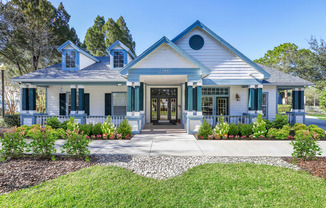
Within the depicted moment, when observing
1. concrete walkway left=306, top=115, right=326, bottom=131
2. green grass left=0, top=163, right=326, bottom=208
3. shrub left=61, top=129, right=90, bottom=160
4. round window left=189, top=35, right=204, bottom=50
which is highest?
round window left=189, top=35, right=204, bottom=50

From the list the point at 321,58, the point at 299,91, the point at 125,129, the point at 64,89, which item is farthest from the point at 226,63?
the point at 321,58

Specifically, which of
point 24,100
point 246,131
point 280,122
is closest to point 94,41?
point 24,100

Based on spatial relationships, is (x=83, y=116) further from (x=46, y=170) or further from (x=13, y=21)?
(x=13, y=21)

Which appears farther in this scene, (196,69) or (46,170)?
(196,69)

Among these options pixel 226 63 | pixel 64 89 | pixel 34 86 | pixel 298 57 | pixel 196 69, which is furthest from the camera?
pixel 298 57

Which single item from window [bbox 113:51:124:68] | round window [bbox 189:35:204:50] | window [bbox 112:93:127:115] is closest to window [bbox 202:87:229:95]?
round window [bbox 189:35:204:50]

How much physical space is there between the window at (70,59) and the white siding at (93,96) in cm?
164

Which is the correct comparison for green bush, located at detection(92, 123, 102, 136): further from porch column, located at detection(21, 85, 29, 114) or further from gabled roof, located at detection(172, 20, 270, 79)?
gabled roof, located at detection(172, 20, 270, 79)

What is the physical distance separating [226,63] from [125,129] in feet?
24.6

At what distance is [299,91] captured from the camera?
11.6 meters

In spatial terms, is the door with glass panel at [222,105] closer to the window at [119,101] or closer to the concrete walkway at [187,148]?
the concrete walkway at [187,148]

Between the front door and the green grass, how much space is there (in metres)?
9.16

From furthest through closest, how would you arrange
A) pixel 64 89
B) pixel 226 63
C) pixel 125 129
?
pixel 64 89
pixel 226 63
pixel 125 129

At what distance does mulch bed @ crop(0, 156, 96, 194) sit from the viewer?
357 centimetres
